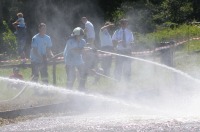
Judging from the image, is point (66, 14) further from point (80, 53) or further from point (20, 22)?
point (80, 53)

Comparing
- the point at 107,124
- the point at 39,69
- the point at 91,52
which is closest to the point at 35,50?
the point at 39,69

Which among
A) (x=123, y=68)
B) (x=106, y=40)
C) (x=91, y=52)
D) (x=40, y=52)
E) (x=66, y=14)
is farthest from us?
(x=66, y=14)

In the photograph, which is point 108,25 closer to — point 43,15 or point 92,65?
point 92,65

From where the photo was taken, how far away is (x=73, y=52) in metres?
16.5

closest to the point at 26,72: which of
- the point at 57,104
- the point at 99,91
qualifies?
the point at 99,91

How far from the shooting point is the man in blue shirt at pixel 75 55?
53.9ft

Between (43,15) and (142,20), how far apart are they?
5.54 m

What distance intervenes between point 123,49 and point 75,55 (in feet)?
8.66

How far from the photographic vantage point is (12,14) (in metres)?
35.9

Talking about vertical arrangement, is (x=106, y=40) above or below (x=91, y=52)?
above

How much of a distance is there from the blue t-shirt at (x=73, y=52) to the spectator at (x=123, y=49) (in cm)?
222

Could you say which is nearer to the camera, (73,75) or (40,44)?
(73,75)

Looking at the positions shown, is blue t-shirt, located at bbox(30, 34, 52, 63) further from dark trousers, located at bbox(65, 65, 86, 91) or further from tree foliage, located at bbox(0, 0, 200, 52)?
tree foliage, located at bbox(0, 0, 200, 52)

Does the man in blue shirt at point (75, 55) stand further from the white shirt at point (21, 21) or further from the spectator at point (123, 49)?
the white shirt at point (21, 21)
